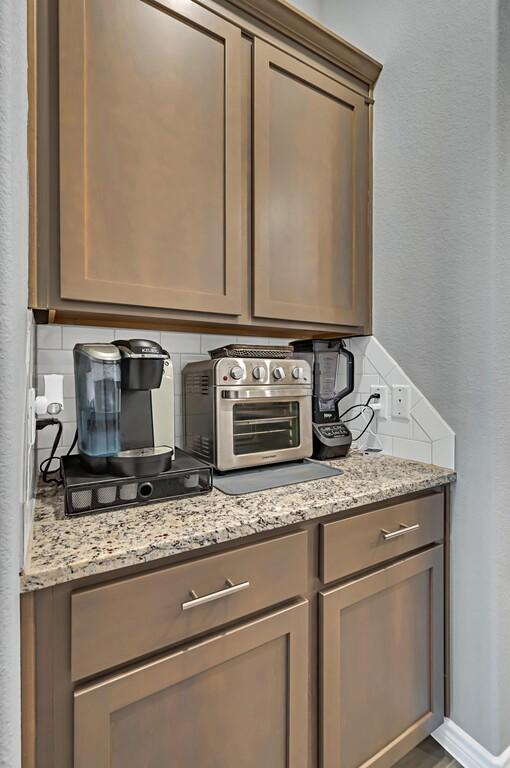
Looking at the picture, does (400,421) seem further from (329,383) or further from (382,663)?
(382,663)

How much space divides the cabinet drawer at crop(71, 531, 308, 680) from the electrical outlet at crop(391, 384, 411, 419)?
0.71 m

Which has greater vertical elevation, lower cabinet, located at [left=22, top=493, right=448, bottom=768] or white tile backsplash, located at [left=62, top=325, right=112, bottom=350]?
white tile backsplash, located at [left=62, top=325, right=112, bottom=350]

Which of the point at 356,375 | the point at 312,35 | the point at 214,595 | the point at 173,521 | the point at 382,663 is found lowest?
the point at 382,663

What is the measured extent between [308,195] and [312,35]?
20.1 inches

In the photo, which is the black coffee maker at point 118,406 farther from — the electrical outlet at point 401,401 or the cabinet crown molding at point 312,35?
the cabinet crown molding at point 312,35

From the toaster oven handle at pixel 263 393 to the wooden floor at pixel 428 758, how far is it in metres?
1.20

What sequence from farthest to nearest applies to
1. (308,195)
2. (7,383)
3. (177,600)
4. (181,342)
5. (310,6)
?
1. (310,6)
2. (181,342)
3. (308,195)
4. (177,600)
5. (7,383)

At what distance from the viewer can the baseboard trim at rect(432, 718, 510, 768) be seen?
3.84 feet

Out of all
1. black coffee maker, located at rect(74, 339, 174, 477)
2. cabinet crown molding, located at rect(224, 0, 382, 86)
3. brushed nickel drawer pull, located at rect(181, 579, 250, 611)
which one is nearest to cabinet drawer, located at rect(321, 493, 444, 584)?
brushed nickel drawer pull, located at rect(181, 579, 250, 611)

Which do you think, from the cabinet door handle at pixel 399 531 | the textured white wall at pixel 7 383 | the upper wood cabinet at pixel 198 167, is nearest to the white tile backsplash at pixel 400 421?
the upper wood cabinet at pixel 198 167

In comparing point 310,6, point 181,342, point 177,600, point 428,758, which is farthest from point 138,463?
point 310,6

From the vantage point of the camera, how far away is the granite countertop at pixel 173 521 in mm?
683

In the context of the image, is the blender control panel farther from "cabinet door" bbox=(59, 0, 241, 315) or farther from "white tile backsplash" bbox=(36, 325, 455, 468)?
"cabinet door" bbox=(59, 0, 241, 315)

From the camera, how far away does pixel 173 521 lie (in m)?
0.85
